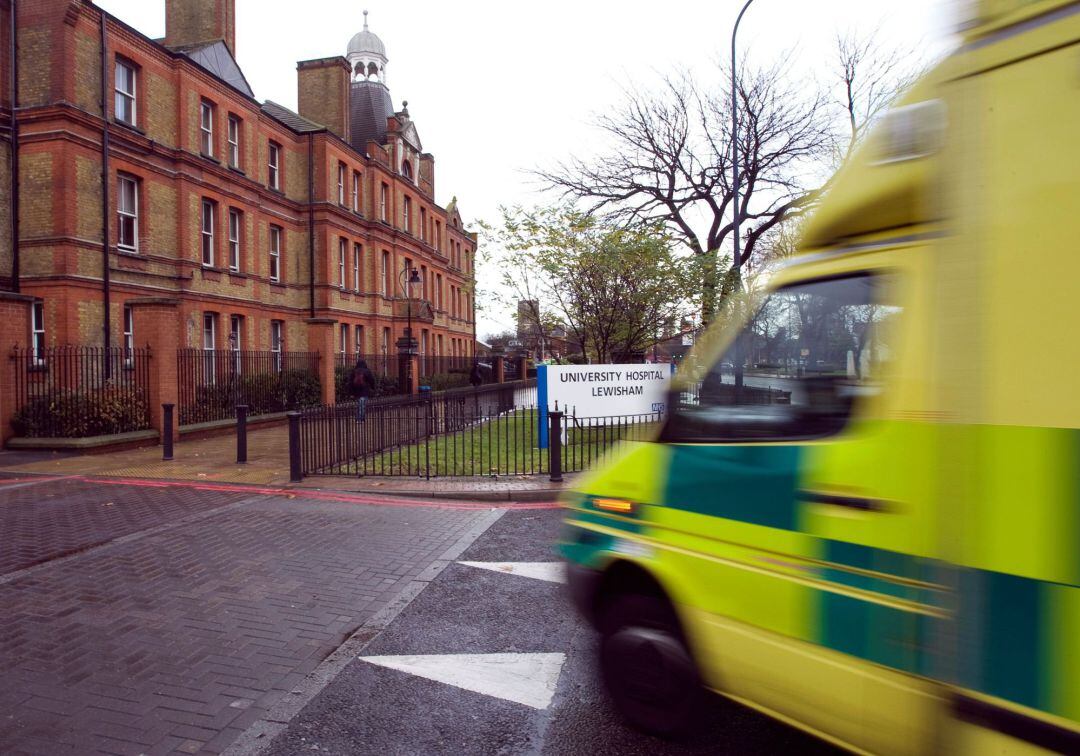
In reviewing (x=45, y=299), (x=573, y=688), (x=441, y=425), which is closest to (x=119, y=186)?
(x=45, y=299)

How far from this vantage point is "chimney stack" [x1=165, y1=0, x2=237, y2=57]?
25859 mm

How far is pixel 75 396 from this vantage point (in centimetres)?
1377

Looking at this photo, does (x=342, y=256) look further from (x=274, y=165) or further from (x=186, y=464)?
(x=186, y=464)

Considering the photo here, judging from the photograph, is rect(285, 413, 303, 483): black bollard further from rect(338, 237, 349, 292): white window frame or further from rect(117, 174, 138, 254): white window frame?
rect(338, 237, 349, 292): white window frame

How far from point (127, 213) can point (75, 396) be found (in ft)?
27.3

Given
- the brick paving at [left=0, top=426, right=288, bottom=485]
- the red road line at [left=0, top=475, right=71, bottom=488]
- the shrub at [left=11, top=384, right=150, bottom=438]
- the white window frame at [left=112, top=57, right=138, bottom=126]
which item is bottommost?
the red road line at [left=0, top=475, right=71, bottom=488]

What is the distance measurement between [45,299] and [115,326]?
69.1 inches

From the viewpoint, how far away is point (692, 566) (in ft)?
9.54

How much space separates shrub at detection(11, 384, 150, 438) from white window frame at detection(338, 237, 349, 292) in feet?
57.1

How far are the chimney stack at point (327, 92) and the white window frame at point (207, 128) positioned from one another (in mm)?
9632

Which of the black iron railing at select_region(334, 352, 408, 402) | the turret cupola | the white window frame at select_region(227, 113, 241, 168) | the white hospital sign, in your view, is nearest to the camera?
the white hospital sign

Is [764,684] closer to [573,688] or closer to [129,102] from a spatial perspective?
[573,688]

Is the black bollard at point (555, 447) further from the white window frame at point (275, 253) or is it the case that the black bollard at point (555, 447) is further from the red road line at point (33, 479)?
the white window frame at point (275, 253)

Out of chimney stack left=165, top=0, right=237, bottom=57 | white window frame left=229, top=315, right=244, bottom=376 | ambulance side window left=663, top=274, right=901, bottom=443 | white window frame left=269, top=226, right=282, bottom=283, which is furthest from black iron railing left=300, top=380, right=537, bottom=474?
chimney stack left=165, top=0, right=237, bottom=57
